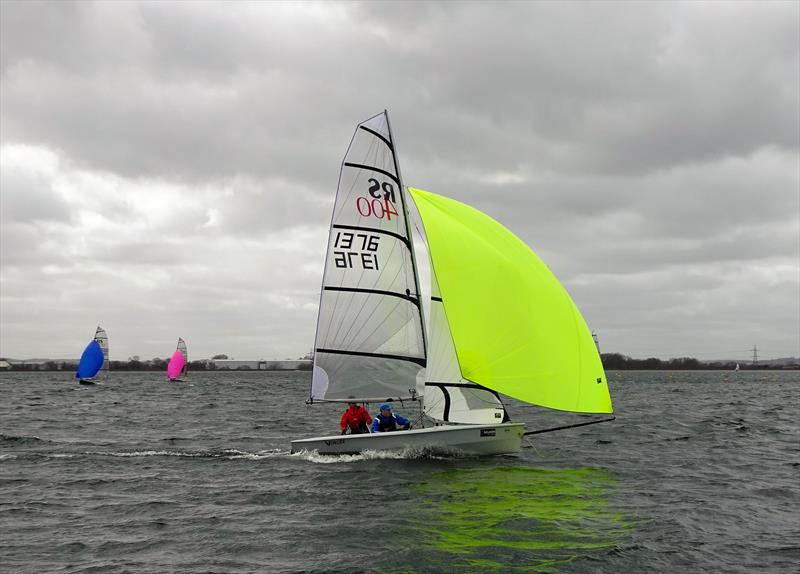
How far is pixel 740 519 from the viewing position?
1132cm

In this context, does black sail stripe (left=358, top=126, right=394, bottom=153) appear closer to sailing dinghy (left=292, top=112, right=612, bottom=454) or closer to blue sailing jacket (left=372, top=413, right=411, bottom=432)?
sailing dinghy (left=292, top=112, right=612, bottom=454)

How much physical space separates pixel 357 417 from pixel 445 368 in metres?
2.30

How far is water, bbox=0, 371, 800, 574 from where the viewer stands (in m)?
9.12

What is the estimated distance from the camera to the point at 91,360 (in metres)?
63.9

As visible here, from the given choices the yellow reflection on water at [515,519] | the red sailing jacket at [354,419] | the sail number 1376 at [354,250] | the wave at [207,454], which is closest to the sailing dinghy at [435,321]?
the sail number 1376 at [354,250]

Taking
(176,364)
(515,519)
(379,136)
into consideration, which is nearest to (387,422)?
(515,519)

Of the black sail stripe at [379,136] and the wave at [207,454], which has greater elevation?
the black sail stripe at [379,136]

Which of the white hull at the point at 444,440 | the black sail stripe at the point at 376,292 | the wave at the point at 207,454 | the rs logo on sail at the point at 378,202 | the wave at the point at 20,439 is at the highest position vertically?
the rs logo on sail at the point at 378,202

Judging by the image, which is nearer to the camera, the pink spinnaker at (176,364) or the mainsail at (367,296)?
the mainsail at (367,296)

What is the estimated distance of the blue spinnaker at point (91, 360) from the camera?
2509 inches

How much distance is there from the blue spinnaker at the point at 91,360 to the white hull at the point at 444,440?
178 ft

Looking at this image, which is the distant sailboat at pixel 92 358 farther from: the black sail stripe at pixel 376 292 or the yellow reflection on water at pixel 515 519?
the yellow reflection on water at pixel 515 519

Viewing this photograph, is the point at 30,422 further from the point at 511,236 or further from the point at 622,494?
the point at 622,494

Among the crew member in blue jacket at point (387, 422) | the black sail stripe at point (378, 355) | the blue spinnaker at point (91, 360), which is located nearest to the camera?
the crew member in blue jacket at point (387, 422)
